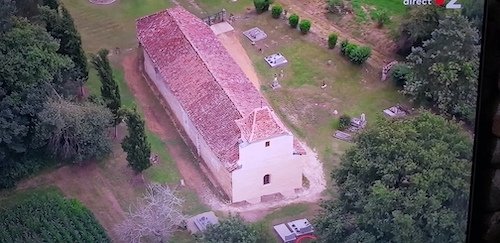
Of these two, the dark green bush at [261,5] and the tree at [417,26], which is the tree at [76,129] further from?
the tree at [417,26]

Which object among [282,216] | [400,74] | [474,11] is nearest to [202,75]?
[282,216]

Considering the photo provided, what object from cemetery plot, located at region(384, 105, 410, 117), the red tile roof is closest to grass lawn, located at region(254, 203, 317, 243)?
the red tile roof

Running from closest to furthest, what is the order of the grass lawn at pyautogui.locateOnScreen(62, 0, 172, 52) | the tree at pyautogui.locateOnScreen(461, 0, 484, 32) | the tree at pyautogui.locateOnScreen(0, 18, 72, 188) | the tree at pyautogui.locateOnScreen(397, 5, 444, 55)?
the tree at pyautogui.locateOnScreen(461, 0, 484, 32) < the tree at pyautogui.locateOnScreen(397, 5, 444, 55) < the tree at pyautogui.locateOnScreen(0, 18, 72, 188) < the grass lawn at pyautogui.locateOnScreen(62, 0, 172, 52)

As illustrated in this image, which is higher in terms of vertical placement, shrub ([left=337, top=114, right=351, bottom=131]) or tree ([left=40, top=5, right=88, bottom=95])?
tree ([left=40, top=5, right=88, bottom=95])

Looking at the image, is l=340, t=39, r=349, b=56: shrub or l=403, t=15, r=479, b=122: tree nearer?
l=403, t=15, r=479, b=122: tree

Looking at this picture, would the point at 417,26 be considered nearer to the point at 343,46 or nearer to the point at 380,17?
the point at 380,17

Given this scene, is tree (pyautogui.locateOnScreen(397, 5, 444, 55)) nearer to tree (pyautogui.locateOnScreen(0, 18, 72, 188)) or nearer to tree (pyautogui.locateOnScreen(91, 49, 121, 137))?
tree (pyautogui.locateOnScreen(91, 49, 121, 137))

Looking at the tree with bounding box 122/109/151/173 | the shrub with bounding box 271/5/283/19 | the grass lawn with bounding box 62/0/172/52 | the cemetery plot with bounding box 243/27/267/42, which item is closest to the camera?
the tree with bounding box 122/109/151/173

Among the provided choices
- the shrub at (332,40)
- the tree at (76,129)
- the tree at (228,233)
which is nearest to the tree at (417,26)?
the shrub at (332,40)
